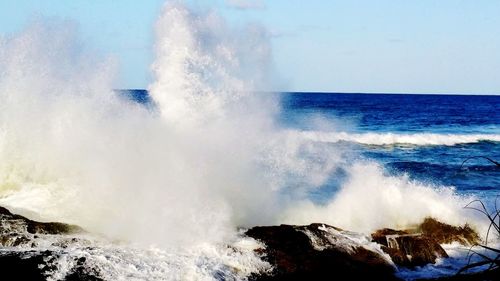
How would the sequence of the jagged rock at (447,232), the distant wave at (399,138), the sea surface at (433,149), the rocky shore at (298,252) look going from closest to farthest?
→ 1. the rocky shore at (298,252)
2. the jagged rock at (447,232)
3. the sea surface at (433,149)
4. the distant wave at (399,138)

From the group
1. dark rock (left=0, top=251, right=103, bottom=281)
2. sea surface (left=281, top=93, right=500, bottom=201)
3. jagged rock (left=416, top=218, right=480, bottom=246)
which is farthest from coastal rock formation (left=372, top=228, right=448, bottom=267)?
dark rock (left=0, top=251, right=103, bottom=281)

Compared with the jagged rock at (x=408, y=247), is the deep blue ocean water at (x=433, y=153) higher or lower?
higher

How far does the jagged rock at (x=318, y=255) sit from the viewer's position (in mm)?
7699

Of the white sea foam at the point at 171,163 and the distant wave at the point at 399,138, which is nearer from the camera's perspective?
the white sea foam at the point at 171,163

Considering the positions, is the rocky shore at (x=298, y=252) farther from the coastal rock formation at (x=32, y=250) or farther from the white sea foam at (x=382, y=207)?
the white sea foam at (x=382, y=207)

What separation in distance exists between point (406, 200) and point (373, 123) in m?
34.1

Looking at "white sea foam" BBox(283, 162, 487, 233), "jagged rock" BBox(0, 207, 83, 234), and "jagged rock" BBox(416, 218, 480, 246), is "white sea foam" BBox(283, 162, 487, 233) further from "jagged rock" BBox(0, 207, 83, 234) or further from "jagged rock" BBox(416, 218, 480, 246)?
"jagged rock" BBox(0, 207, 83, 234)

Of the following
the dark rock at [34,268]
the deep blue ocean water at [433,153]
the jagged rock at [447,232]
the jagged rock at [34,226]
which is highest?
the deep blue ocean water at [433,153]

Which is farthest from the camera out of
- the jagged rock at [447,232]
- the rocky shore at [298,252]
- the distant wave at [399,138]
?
the distant wave at [399,138]

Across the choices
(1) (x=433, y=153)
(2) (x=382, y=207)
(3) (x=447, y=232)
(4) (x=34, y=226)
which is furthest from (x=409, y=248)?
(1) (x=433, y=153)

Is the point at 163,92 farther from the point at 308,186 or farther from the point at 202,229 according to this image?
the point at 308,186

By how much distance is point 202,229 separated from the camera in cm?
862

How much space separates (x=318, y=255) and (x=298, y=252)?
0.98 feet

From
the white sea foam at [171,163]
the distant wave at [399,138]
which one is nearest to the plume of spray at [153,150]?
the white sea foam at [171,163]
